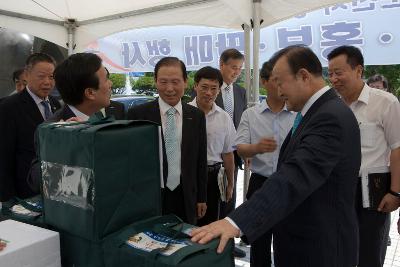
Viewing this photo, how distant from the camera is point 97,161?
0.87 meters

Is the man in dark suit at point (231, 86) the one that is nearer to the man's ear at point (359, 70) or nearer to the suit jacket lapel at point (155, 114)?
the suit jacket lapel at point (155, 114)

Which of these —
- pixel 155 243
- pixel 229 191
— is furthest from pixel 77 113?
pixel 229 191

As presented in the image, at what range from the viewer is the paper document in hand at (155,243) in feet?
2.75

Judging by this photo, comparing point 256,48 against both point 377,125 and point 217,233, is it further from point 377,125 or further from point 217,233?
point 217,233

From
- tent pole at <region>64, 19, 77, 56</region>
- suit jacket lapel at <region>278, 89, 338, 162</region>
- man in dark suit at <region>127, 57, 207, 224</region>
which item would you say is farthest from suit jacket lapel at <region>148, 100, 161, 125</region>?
tent pole at <region>64, 19, 77, 56</region>

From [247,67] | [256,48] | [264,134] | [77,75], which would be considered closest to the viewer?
[77,75]

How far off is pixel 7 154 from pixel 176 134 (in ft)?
3.21

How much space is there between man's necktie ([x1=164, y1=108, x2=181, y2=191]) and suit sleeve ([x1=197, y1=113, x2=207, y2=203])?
6.9 inches

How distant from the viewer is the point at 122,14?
3.96 m

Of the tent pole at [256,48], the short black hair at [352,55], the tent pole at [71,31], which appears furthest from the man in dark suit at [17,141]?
the tent pole at [71,31]

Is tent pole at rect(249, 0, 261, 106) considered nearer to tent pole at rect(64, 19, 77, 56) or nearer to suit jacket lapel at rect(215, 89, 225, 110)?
suit jacket lapel at rect(215, 89, 225, 110)

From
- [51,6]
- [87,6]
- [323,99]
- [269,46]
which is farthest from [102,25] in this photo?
[323,99]

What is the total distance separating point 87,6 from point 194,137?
257 centimetres

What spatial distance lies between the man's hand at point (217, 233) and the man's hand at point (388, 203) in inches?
52.3
